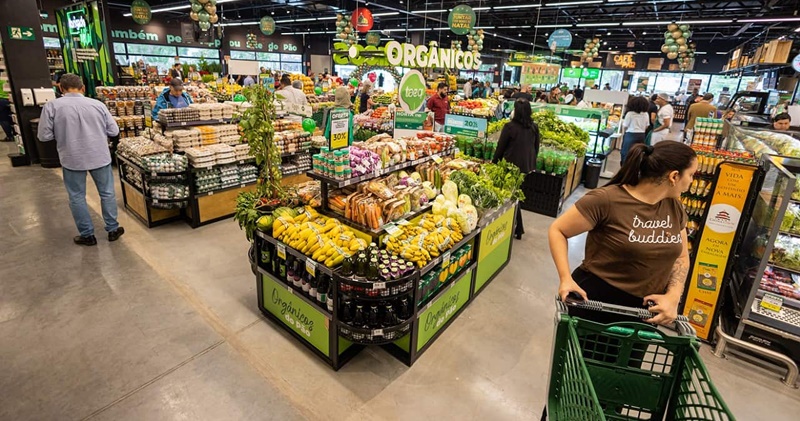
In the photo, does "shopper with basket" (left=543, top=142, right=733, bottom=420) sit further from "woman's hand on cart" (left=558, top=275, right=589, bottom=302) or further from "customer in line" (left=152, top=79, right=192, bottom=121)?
"customer in line" (left=152, top=79, right=192, bottom=121)

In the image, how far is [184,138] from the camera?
224 inches

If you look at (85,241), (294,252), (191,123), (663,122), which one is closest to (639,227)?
(294,252)

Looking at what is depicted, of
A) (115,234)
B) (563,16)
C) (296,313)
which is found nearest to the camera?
(296,313)

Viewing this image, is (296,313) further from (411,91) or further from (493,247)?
(411,91)

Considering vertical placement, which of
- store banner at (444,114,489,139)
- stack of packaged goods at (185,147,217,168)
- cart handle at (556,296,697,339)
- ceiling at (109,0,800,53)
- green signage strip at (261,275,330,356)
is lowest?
green signage strip at (261,275,330,356)

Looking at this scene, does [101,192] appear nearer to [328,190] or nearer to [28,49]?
[328,190]

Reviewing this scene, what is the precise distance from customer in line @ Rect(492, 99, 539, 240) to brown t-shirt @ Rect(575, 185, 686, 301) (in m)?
3.21

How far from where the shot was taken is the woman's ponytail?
1.98 m

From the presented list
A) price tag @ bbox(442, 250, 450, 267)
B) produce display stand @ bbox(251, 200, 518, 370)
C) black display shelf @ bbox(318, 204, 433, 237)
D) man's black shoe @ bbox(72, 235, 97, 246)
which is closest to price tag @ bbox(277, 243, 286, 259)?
produce display stand @ bbox(251, 200, 518, 370)

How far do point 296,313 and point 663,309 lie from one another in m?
2.59

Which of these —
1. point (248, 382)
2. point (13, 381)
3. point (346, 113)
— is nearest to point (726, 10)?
point (346, 113)

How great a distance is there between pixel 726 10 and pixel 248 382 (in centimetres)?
2091

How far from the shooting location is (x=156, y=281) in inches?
169

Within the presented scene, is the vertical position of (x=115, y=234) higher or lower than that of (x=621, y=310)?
lower
